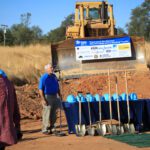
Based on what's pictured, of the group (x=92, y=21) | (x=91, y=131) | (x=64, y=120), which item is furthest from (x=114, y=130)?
(x=92, y=21)

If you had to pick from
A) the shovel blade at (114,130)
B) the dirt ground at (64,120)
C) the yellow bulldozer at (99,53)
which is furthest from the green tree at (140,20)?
the shovel blade at (114,130)

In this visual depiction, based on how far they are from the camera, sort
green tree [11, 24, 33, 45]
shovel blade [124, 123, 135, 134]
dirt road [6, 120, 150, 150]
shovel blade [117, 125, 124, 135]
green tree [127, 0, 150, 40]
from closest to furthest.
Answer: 1. dirt road [6, 120, 150, 150]
2. shovel blade [117, 125, 124, 135]
3. shovel blade [124, 123, 135, 134]
4. green tree [11, 24, 33, 45]
5. green tree [127, 0, 150, 40]

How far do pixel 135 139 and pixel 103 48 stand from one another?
10860 mm

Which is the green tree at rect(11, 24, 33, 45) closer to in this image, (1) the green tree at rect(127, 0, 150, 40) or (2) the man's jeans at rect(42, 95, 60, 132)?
(1) the green tree at rect(127, 0, 150, 40)

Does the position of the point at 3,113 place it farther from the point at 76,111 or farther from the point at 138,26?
the point at 138,26

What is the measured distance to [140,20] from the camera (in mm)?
68062

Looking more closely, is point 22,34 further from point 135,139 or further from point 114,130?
point 135,139

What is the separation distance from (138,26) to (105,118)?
2254 inches

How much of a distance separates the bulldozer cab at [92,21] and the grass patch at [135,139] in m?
A: 12.4

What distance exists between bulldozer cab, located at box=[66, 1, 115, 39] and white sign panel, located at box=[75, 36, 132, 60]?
2080 millimetres

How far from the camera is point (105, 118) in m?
11.8

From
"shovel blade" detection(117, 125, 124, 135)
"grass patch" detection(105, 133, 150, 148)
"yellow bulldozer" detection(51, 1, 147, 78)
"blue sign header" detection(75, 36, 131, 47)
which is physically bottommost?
"grass patch" detection(105, 133, 150, 148)

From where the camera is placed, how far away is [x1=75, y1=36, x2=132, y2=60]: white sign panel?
2080cm

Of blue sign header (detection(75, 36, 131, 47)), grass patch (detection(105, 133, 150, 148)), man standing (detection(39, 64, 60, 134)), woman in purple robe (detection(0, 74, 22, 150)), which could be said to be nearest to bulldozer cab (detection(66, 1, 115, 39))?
blue sign header (detection(75, 36, 131, 47))
